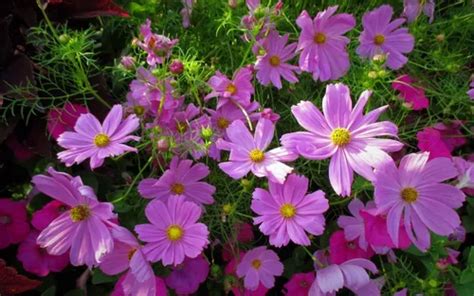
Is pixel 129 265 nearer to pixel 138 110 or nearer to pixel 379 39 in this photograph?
pixel 138 110

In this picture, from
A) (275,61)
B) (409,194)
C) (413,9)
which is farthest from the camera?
(413,9)

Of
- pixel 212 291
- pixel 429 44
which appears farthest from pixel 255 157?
pixel 429 44

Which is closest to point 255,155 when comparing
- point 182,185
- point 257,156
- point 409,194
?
point 257,156

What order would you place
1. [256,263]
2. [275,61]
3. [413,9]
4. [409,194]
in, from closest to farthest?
[409,194]
[256,263]
[275,61]
[413,9]

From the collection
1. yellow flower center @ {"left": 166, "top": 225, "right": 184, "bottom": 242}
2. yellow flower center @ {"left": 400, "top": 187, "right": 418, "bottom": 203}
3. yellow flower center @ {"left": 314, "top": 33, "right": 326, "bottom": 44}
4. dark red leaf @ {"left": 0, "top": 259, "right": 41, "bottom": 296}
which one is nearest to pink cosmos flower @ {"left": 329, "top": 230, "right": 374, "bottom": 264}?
yellow flower center @ {"left": 400, "top": 187, "right": 418, "bottom": 203}

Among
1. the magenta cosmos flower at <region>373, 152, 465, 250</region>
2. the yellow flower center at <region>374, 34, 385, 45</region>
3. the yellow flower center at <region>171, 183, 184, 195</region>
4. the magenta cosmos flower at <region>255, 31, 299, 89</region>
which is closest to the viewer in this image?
the magenta cosmos flower at <region>373, 152, 465, 250</region>

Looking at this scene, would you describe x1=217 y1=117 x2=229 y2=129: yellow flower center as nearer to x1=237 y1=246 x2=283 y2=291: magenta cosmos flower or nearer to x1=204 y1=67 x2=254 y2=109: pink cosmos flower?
x1=204 y1=67 x2=254 y2=109: pink cosmos flower

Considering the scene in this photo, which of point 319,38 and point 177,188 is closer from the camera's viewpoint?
point 177,188
